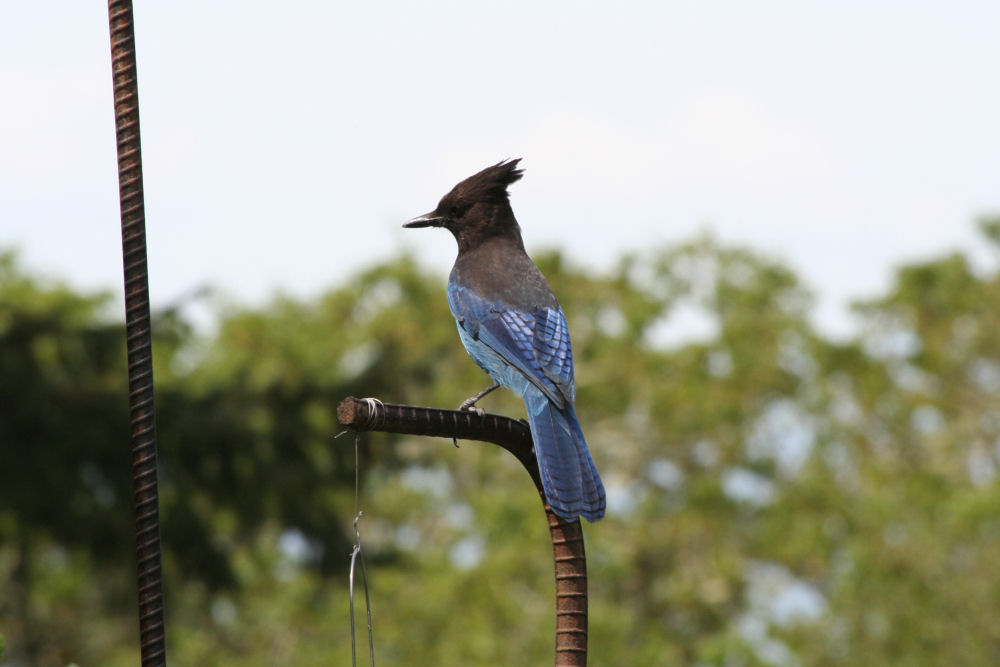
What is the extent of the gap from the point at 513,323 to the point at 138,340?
1.47 m

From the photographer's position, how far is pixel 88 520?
28.5 feet

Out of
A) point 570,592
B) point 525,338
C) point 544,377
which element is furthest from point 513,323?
point 570,592

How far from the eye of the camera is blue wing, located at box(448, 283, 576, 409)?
3.60m

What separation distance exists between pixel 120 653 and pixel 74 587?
118 centimetres

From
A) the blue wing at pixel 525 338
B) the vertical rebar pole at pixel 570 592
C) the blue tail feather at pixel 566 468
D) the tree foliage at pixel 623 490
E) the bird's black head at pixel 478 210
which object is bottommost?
the vertical rebar pole at pixel 570 592

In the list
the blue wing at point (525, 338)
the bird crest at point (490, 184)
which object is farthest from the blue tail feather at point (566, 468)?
the bird crest at point (490, 184)

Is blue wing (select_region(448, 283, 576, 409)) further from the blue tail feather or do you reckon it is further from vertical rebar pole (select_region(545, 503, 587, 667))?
vertical rebar pole (select_region(545, 503, 587, 667))

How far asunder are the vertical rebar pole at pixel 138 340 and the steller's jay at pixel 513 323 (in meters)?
Result: 0.89

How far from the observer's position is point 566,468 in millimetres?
3074

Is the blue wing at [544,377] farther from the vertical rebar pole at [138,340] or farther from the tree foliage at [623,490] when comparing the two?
the tree foliage at [623,490]

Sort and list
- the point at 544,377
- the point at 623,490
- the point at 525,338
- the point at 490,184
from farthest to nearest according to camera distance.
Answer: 1. the point at 623,490
2. the point at 490,184
3. the point at 525,338
4. the point at 544,377

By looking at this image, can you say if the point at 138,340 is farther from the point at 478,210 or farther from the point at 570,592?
the point at 478,210

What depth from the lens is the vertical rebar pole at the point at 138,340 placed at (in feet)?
8.87

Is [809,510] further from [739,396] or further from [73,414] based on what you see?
[73,414]
